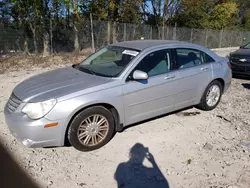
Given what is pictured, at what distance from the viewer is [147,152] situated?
3.52m

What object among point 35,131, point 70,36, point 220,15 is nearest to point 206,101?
point 35,131

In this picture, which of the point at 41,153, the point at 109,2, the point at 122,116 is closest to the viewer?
the point at 41,153

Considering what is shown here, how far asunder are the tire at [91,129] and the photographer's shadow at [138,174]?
0.53 m

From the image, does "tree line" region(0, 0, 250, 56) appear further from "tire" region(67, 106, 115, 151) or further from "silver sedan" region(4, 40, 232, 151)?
"tire" region(67, 106, 115, 151)

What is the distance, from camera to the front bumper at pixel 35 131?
3.04m

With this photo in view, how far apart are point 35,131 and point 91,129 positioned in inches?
31.0

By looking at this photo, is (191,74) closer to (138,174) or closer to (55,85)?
(138,174)

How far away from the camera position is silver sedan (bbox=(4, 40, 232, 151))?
10.2ft

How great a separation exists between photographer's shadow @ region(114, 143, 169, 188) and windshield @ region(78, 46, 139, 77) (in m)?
1.35

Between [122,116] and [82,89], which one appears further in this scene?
[122,116]

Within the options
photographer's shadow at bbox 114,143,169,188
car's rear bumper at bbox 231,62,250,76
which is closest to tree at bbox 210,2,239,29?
car's rear bumper at bbox 231,62,250,76

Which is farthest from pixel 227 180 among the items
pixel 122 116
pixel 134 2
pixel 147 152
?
pixel 134 2

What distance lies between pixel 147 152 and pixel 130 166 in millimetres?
447

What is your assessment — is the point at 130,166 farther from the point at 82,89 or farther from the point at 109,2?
the point at 109,2
